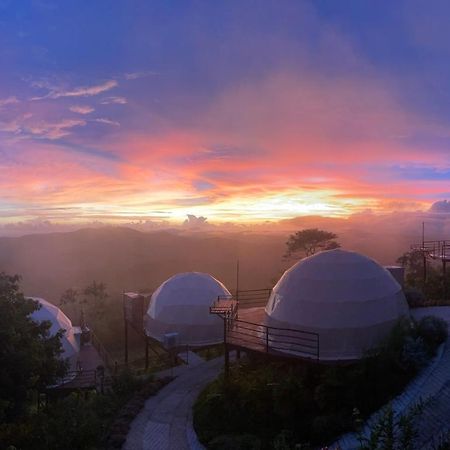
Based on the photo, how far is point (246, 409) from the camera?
16.5 meters

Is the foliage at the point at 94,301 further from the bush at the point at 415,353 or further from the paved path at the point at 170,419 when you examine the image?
the bush at the point at 415,353

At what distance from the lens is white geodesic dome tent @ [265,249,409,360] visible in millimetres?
17531

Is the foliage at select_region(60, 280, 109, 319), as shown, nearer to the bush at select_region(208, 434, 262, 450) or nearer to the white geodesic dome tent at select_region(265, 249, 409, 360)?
the white geodesic dome tent at select_region(265, 249, 409, 360)

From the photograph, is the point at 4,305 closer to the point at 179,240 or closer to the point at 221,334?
the point at 221,334

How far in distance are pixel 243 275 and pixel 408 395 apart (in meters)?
70.8

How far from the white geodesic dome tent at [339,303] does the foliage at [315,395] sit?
3.28 feet

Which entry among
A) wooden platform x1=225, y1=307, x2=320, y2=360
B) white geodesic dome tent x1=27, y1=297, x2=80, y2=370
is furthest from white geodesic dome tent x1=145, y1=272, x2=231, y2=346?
wooden platform x1=225, y1=307, x2=320, y2=360

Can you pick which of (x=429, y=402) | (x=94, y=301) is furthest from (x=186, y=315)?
(x=94, y=301)

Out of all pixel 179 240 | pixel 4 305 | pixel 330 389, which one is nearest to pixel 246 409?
pixel 330 389

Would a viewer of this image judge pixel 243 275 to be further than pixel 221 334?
Yes

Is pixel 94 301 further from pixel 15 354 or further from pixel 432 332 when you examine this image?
pixel 432 332

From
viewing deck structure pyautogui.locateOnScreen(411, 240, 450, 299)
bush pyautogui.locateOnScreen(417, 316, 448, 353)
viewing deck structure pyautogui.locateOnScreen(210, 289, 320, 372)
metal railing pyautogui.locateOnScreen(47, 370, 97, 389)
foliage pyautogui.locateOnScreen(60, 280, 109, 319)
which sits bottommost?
metal railing pyautogui.locateOnScreen(47, 370, 97, 389)

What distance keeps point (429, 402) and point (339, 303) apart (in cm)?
576

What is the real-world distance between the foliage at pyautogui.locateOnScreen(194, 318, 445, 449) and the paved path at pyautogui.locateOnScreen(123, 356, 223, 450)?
63cm
